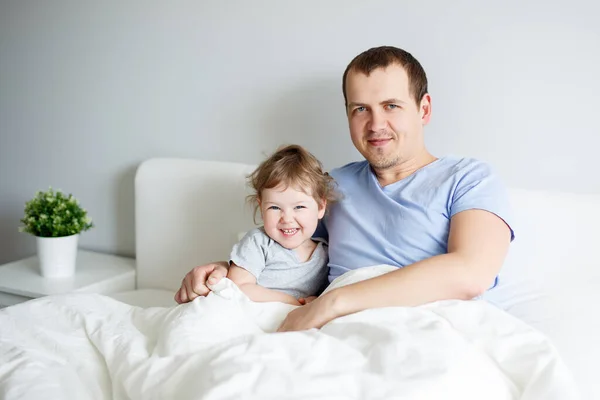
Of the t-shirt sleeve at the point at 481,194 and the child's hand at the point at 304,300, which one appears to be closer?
the t-shirt sleeve at the point at 481,194

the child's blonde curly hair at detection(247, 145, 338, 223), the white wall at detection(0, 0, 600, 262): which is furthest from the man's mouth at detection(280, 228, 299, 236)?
the white wall at detection(0, 0, 600, 262)

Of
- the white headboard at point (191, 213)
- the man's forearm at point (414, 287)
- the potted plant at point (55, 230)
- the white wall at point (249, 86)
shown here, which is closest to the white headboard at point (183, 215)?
the white headboard at point (191, 213)

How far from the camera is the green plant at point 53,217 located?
2.45 meters

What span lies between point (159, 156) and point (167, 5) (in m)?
0.57

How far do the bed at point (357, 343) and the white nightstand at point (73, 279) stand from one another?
66 cm

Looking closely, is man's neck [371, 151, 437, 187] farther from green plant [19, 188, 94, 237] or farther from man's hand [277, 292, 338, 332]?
green plant [19, 188, 94, 237]

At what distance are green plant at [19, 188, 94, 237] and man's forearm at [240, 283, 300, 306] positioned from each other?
1.02 metres

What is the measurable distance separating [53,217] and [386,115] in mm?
1342

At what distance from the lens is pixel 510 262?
1.86 metres

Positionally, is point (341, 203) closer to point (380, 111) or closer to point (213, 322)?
point (380, 111)

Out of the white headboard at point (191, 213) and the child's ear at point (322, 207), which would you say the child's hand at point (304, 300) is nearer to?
the child's ear at point (322, 207)

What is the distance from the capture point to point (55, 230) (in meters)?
2.45

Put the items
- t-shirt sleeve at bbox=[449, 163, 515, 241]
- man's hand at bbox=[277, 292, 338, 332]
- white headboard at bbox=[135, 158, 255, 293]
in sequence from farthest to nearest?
white headboard at bbox=[135, 158, 255, 293], t-shirt sleeve at bbox=[449, 163, 515, 241], man's hand at bbox=[277, 292, 338, 332]

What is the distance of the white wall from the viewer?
6.35 ft
